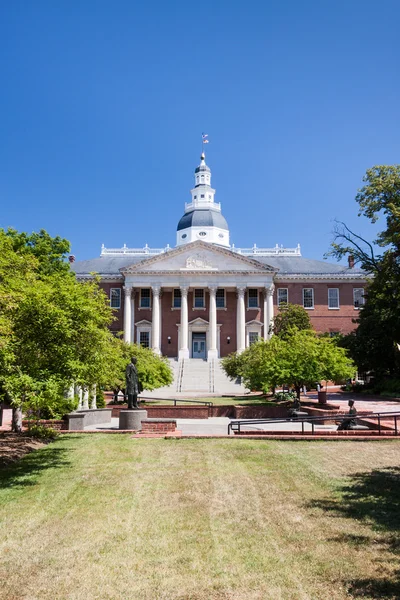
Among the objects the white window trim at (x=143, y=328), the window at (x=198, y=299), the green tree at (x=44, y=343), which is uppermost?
the window at (x=198, y=299)

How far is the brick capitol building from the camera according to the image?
182 feet

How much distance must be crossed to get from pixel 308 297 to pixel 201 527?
5252cm

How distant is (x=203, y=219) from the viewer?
78.3 metres

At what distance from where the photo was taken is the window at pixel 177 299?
57.9m

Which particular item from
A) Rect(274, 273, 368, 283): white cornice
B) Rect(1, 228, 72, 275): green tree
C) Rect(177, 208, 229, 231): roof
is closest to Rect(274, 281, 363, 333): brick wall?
Rect(274, 273, 368, 283): white cornice

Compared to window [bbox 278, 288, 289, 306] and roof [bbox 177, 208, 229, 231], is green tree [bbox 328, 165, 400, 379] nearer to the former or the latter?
window [bbox 278, 288, 289, 306]

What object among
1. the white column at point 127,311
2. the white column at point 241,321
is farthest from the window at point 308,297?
the white column at point 127,311

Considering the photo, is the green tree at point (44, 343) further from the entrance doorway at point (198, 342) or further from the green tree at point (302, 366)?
the entrance doorway at point (198, 342)

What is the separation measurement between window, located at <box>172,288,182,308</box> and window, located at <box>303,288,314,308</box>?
1404cm

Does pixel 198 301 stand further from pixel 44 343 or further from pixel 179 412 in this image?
pixel 44 343

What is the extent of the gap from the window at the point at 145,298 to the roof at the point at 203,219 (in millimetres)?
22950

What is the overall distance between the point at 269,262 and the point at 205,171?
99.9 ft

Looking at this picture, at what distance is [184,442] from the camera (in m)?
14.9

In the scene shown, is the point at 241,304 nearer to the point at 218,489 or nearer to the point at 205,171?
the point at 205,171
